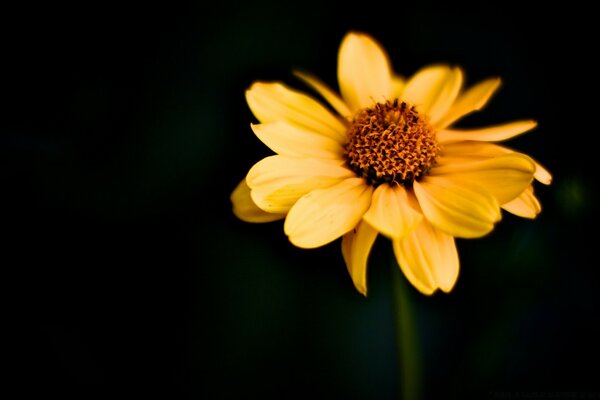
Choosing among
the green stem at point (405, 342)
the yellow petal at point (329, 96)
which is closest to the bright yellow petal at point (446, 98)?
the yellow petal at point (329, 96)

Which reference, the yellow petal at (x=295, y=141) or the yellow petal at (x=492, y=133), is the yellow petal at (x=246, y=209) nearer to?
the yellow petal at (x=295, y=141)

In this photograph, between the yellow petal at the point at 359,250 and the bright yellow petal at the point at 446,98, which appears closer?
the yellow petal at the point at 359,250

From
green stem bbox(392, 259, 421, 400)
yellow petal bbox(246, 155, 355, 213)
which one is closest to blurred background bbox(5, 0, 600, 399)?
green stem bbox(392, 259, 421, 400)

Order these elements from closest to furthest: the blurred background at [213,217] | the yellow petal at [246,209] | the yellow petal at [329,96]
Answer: the yellow petal at [246,209]
the yellow petal at [329,96]
the blurred background at [213,217]

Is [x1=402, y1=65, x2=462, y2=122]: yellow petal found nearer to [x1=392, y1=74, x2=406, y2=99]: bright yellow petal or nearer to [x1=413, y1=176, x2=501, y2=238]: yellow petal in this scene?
[x1=392, y1=74, x2=406, y2=99]: bright yellow petal

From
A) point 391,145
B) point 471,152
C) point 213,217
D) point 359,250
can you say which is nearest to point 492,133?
point 471,152

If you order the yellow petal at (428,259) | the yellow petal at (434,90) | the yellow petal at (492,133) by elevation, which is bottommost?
the yellow petal at (428,259)

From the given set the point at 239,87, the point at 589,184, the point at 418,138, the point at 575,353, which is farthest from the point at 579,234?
the point at 239,87
